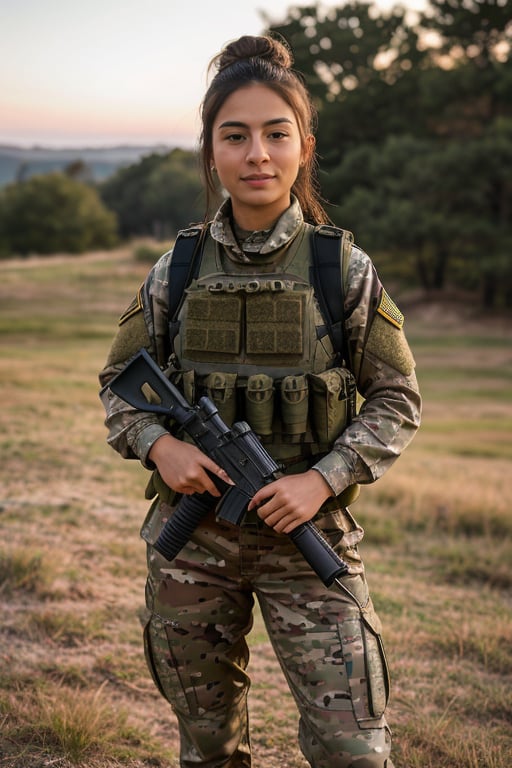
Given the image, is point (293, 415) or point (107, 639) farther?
point (107, 639)

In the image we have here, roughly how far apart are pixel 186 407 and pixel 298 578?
495 mm

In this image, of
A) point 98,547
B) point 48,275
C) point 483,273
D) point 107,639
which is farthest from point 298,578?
point 483,273

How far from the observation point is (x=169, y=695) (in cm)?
212

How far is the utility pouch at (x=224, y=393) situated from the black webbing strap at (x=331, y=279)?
0.27 m

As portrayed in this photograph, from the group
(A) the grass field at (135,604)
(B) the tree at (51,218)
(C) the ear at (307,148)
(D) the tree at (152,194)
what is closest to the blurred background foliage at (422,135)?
(D) the tree at (152,194)

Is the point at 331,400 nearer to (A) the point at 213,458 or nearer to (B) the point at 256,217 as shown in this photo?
(A) the point at 213,458

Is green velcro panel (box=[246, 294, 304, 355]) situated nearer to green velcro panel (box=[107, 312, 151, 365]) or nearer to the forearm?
the forearm

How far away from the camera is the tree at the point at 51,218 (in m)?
46.8

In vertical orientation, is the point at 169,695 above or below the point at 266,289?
below

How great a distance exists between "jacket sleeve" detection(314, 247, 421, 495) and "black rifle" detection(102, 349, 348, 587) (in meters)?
0.18

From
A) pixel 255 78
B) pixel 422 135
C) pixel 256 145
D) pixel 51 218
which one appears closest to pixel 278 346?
pixel 256 145

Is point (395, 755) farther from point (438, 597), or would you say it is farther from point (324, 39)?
point (324, 39)

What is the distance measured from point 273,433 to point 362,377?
267mm

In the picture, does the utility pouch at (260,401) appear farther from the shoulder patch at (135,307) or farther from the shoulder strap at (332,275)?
the shoulder patch at (135,307)
